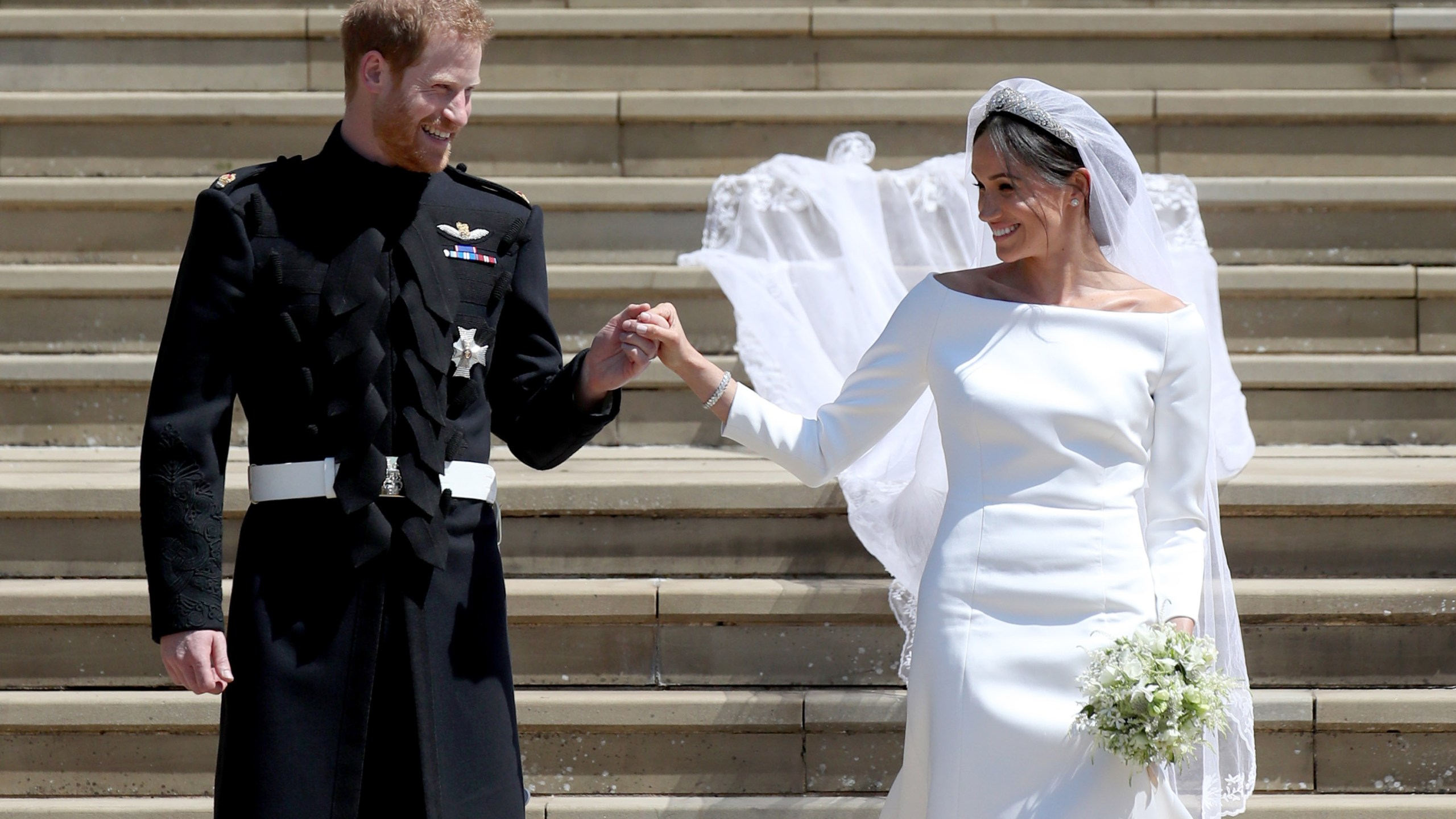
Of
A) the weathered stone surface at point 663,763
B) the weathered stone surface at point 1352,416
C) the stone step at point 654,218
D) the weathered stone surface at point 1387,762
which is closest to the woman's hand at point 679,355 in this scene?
the weathered stone surface at point 663,763

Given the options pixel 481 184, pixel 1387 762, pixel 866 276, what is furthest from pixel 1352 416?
pixel 481 184

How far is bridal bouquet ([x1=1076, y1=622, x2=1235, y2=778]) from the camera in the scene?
7.27 feet

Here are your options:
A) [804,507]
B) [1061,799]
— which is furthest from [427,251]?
[804,507]

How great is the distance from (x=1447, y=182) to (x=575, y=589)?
3.46 meters

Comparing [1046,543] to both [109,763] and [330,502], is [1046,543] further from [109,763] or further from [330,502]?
[109,763]

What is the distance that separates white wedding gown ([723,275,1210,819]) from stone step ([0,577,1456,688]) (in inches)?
42.5

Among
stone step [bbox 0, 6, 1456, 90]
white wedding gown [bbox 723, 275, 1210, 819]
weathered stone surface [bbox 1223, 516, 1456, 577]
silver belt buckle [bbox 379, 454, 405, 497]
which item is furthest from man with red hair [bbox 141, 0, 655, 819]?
stone step [bbox 0, 6, 1456, 90]

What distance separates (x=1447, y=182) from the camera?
4.96 meters

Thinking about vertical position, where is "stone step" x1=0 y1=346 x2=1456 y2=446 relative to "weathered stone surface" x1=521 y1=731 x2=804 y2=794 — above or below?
above

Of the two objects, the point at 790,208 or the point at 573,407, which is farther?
the point at 790,208

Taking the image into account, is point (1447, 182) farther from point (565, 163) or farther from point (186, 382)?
point (186, 382)

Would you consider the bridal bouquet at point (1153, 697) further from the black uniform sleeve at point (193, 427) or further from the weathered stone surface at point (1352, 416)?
the weathered stone surface at point (1352, 416)

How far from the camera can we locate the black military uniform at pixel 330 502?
2.18m

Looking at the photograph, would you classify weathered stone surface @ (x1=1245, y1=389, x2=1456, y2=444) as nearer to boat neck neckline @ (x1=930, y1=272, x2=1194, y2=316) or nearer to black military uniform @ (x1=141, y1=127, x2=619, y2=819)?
boat neck neckline @ (x1=930, y1=272, x2=1194, y2=316)
